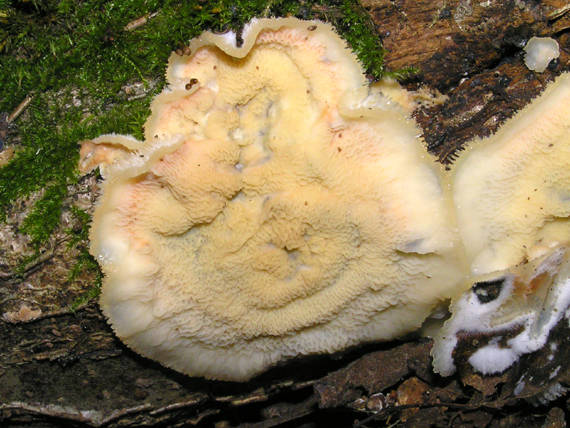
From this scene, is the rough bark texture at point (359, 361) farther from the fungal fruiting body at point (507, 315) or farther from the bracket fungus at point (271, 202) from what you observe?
the bracket fungus at point (271, 202)

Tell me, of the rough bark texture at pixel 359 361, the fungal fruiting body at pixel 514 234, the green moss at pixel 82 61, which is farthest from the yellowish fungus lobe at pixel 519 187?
the green moss at pixel 82 61

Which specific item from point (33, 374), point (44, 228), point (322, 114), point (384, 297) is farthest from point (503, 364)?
point (33, 374)

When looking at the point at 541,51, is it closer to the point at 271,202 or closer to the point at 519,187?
the point at 519,187

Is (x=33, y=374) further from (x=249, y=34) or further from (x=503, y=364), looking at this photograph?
(x=503, y=364)

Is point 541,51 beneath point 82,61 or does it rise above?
beneath

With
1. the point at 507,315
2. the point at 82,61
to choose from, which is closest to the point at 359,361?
the point at 507,315

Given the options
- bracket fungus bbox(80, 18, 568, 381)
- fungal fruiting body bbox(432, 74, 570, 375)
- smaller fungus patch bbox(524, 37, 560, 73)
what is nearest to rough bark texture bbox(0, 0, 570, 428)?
smaller fungus patch bbox(524, 37, 560, 73)
